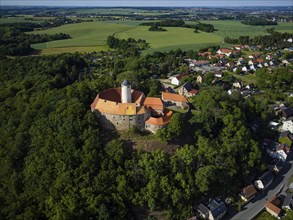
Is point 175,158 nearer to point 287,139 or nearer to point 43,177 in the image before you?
point 43,177

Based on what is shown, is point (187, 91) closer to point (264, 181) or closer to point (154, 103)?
point (154, 103)

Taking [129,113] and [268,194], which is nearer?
[268,194]

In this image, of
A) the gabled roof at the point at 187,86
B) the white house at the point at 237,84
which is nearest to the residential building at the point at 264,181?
the gabled roof at the point at 187,86

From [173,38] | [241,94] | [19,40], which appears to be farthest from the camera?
[173,38]

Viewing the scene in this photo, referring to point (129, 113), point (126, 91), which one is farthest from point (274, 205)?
point (126, 91)

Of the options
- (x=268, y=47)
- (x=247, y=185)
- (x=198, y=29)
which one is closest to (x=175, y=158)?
(x=247, y=185)

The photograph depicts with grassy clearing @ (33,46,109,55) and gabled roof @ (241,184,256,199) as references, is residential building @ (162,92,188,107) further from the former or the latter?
grassy clearing @ (33,46,109,55)

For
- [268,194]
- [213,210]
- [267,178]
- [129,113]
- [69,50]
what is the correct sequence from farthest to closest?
[69,50], [267,178], [129,113], [268,194], [213,210]
